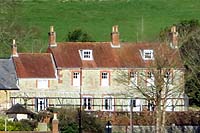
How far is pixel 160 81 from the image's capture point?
73.9 m

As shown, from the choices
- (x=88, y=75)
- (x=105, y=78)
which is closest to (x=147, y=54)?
(x=105, y=78)

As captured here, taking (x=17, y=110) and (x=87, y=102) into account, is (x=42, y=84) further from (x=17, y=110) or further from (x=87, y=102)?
(x=17, y=110)

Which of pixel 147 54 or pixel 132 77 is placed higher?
pixel 147 54

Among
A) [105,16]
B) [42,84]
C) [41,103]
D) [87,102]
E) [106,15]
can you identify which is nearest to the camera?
[41,103]

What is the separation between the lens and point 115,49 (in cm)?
9281

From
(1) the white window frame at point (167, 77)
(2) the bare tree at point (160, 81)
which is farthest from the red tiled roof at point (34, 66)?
(1) the white window frame at point (167, 77)

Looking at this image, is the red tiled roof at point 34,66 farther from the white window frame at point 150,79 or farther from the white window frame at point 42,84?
the white window frame at point 150,79

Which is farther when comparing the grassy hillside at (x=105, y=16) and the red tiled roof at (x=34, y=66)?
the grassy hillside at (x=105, y=16)

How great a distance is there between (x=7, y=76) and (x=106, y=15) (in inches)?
1742

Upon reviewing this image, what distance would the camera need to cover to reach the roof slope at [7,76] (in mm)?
87688

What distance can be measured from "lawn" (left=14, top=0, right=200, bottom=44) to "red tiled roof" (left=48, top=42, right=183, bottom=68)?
24.7 m

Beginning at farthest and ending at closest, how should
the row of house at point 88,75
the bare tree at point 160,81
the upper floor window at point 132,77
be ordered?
the upper floor window at point 132,77, the row of house at point 88,75, the bare tree at point 160,81

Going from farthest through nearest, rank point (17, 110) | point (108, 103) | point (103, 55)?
point (103, 55), point (108, 103), point (17, 110)

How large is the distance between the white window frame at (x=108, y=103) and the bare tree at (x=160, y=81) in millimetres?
1265
